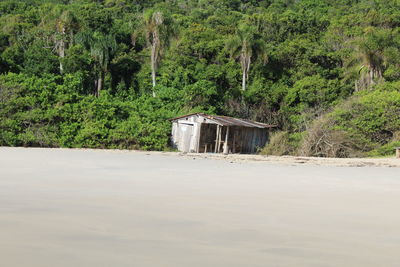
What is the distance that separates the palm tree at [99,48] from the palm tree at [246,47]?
312 inches

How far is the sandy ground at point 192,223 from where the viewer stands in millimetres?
4863

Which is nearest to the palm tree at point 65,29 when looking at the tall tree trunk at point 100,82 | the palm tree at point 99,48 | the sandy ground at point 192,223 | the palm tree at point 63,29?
the palm tree at point 63,29

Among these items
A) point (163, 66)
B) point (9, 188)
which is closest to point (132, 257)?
point (9, 188)

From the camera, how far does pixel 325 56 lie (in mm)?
40969

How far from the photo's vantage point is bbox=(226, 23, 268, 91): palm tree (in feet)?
122

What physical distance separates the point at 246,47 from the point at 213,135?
1145cm

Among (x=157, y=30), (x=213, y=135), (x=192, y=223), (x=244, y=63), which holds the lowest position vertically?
(x=192, y=223)

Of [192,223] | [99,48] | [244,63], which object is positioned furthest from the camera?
[244,63]

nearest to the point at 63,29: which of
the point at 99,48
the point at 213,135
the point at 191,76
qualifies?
the point at 99,48

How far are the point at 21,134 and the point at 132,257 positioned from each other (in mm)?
23095

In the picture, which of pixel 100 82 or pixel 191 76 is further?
pixel 100 82

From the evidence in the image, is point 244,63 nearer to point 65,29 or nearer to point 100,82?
point 100,82

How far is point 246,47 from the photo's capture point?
37219 millimetres

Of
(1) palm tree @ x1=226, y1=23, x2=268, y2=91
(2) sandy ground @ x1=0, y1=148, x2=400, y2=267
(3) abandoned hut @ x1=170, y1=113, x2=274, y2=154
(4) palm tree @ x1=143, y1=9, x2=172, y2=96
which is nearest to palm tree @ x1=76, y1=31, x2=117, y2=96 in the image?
(4) palm tree @ x1=143, y1=9, x2=172, y2=96
